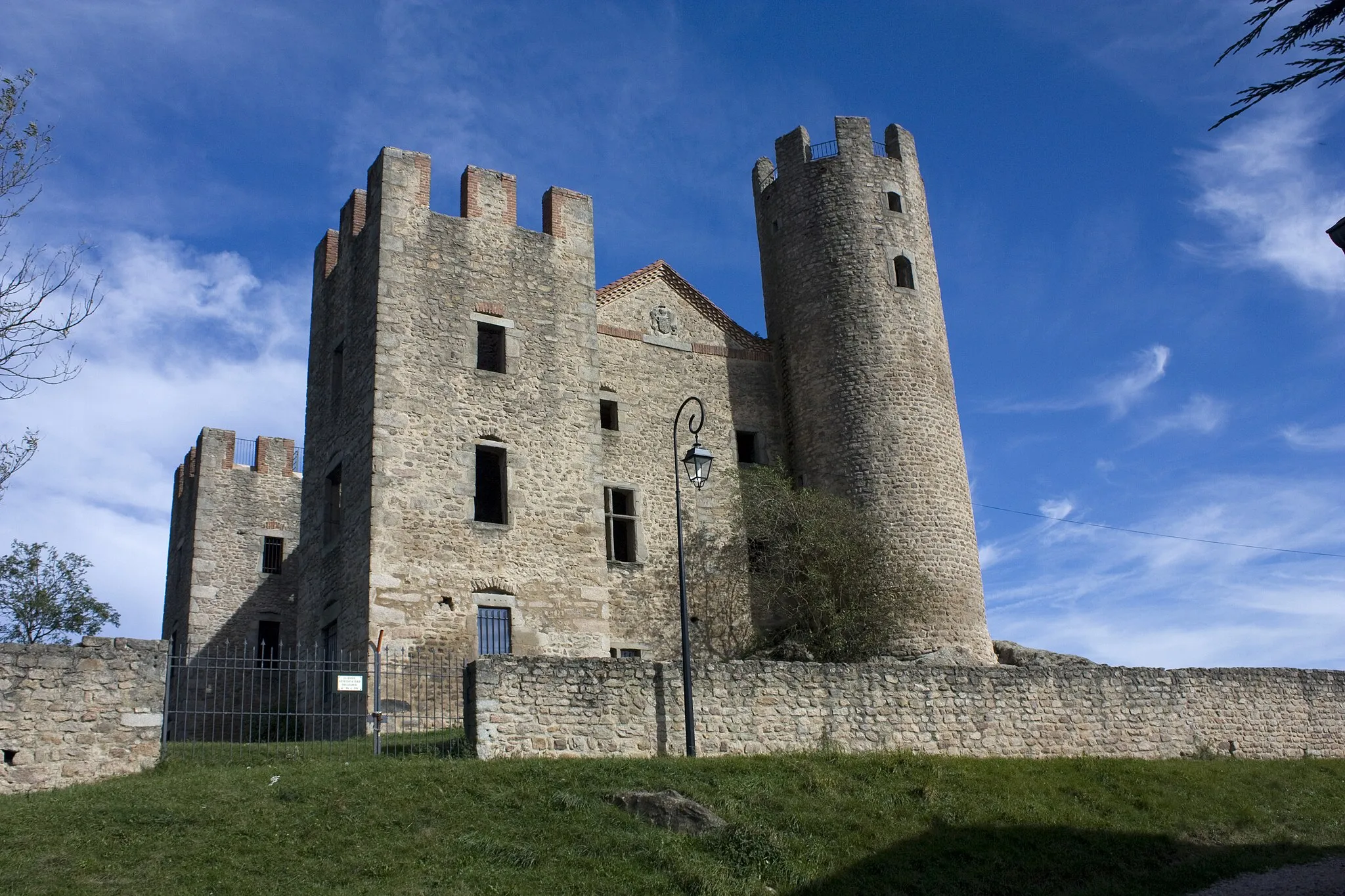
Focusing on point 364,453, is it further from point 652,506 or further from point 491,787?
point 491,787

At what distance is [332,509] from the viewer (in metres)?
22.0

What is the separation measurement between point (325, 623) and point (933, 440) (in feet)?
41.6

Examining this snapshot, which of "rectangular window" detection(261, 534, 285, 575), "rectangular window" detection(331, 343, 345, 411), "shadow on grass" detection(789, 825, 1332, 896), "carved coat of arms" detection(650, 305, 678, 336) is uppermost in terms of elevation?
"carved coat of arms" detection(650, 305, 678, 336)

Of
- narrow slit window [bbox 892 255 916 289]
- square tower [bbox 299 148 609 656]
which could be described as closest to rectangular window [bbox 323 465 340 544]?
square tower [bbox 299 148 609 656]

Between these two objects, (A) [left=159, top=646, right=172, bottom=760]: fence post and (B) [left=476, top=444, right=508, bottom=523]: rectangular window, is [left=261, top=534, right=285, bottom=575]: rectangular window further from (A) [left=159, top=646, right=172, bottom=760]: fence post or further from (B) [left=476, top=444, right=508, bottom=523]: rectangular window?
(A) [left=159, top=646, right=172, bottom=760]: fence post

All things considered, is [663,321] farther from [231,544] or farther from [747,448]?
[231,544]

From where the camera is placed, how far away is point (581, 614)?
20.6m

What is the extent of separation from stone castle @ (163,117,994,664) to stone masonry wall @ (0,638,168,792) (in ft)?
17.9

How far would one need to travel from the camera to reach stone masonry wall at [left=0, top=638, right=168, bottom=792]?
12641mm

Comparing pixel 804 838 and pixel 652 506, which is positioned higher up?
pixel 652 506

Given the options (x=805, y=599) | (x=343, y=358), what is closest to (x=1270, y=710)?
(x=805, y=599)

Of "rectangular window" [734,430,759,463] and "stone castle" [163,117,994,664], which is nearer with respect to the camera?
"stone castle" [163,117,994,664]

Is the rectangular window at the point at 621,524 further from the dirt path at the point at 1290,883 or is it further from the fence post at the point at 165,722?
the dirt path at the point at 1290,883

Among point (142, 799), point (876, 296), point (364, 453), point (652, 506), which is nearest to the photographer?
point (142, 799)
